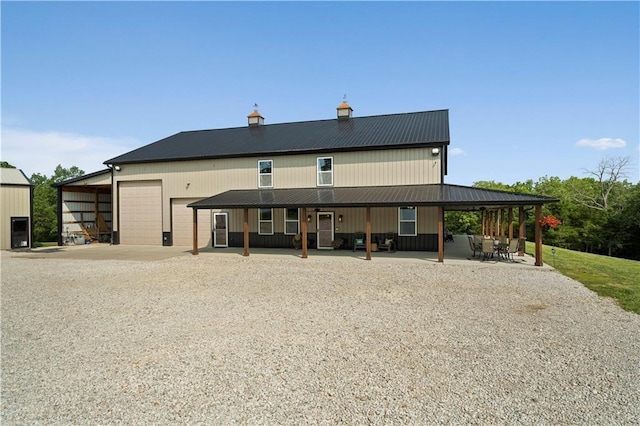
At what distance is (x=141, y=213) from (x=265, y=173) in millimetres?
8225

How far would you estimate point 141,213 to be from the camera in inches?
851

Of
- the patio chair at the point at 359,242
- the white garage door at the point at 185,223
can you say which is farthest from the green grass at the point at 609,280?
the white garage door at the point at 185,223

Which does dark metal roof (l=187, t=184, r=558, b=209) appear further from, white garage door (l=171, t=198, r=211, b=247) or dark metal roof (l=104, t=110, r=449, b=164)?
white garage door (l=171, t=198, r=211, b=247)

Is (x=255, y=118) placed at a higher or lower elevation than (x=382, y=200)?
higher

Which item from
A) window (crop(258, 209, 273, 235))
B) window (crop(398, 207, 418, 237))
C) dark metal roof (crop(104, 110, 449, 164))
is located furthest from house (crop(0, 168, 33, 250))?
window (crop(398, 207, 418, 237))

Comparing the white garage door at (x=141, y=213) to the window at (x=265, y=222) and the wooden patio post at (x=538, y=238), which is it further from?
the wooden patio post at (x=538, y=238)

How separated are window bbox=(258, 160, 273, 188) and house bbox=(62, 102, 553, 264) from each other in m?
0.05

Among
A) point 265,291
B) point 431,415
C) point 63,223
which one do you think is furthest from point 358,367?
point 63,223

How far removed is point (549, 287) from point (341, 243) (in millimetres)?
9445

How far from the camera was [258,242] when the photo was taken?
62.5 ft

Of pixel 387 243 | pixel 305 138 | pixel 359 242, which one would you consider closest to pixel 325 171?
pixel 305 138

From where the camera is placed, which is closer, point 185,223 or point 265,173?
point 265,173

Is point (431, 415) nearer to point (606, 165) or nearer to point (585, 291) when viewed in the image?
point (585, 291)

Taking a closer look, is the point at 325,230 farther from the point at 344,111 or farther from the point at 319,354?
the point at 319,354
